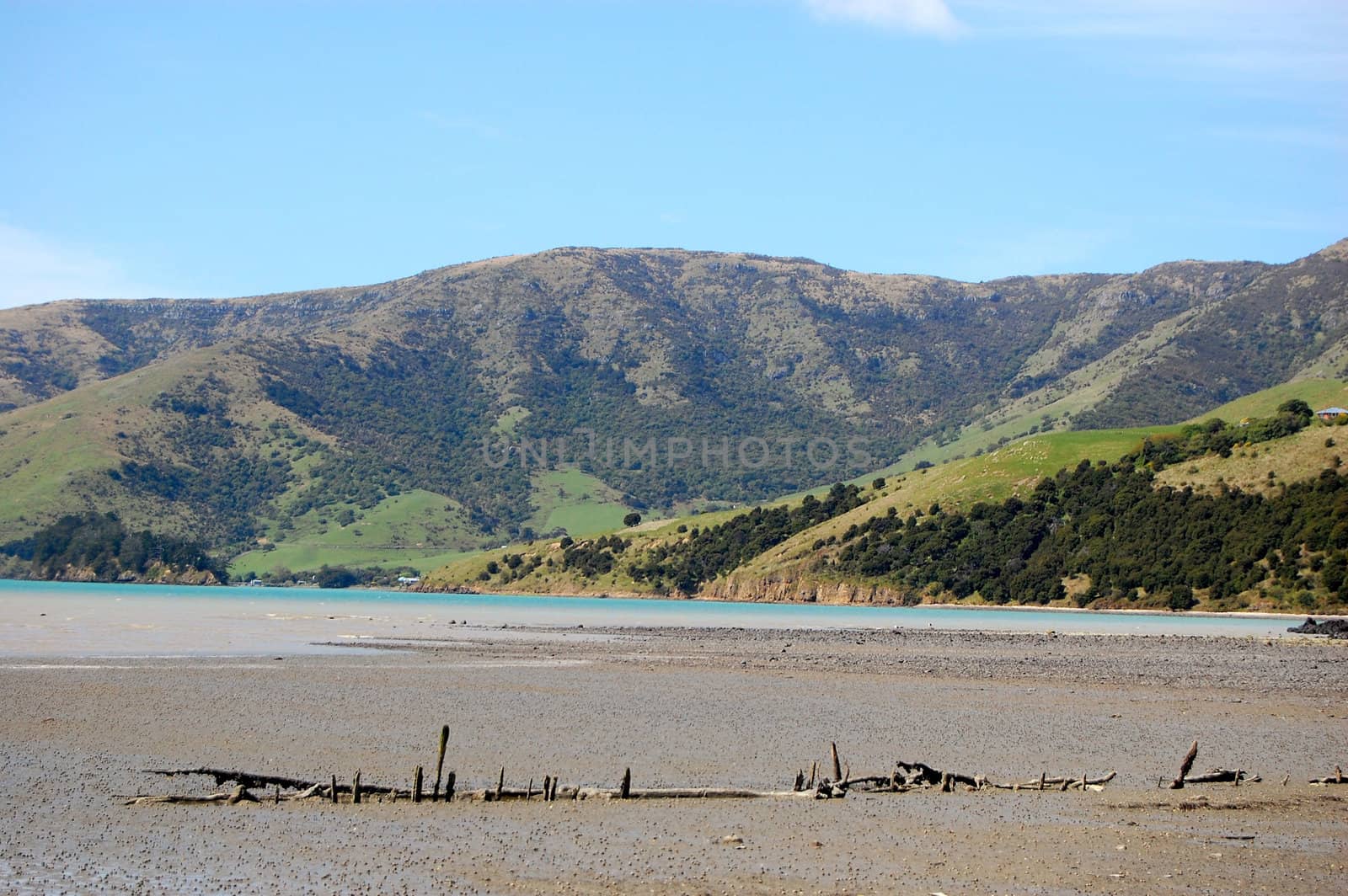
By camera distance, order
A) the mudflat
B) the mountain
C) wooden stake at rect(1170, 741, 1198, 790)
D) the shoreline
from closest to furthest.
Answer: the mudflat < wooden stake at rect(1170, 741, 1198, 790) < the shoreline < the mountain

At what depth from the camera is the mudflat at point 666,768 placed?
17.4 meters

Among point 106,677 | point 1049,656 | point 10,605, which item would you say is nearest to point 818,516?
point 10,605

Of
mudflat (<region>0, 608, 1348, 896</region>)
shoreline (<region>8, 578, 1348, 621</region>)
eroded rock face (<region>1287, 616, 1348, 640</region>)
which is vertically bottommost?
shoreline (<region>8, 578, 1348, 621</region>)

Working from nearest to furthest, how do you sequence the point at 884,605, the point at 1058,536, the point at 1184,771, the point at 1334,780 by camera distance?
the point at 1184,771
the point at 1334,780
the point at 1058,536
the point at 884,605

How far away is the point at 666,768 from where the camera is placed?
82.5 ft

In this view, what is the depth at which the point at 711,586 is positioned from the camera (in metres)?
154

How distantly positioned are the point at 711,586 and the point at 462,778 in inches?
5174

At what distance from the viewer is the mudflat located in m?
17.4

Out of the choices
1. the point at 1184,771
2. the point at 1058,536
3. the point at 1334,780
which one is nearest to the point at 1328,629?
the point at 1334,780

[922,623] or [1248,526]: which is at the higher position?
[1248,526]

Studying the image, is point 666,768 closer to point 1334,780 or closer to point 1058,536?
point 1334,780

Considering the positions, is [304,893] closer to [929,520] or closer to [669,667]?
[669,667]

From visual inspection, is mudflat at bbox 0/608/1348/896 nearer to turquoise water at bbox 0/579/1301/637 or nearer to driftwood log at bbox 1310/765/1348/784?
driftwood log at bbox 1310/765/1348/784

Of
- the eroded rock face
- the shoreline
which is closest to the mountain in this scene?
the shoreline
